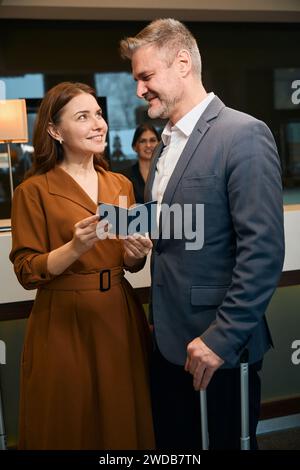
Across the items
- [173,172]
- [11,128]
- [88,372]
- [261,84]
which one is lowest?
[88,372]

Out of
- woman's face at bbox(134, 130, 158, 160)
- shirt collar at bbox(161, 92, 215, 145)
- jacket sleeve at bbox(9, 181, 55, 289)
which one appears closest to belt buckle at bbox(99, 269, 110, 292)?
jacket sleeve at bbox(9, 181, 55, 289)

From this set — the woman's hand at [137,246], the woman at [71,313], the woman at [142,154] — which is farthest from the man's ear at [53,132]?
the woman at [142,154]

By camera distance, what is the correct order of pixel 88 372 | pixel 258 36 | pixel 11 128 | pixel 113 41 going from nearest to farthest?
pixel 88 372, pixel 11 128, pixel 113 41, pixel 258 36

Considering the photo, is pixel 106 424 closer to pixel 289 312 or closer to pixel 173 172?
pixel 173 172

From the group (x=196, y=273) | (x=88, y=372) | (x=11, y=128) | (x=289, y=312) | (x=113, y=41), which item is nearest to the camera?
(x=196, y=273)

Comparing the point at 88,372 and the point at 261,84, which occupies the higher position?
the point at 261,84

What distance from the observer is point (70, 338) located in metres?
1.69

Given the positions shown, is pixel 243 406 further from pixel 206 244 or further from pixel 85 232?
pixel 85 232

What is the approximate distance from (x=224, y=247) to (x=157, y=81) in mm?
521

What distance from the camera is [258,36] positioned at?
20.3 ft

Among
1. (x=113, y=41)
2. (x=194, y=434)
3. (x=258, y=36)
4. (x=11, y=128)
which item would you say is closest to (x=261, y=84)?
(x=258, y=36)

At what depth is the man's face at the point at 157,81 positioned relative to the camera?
153 centimetres

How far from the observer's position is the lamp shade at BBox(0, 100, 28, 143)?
3.58 m

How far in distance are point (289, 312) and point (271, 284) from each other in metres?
1.66
